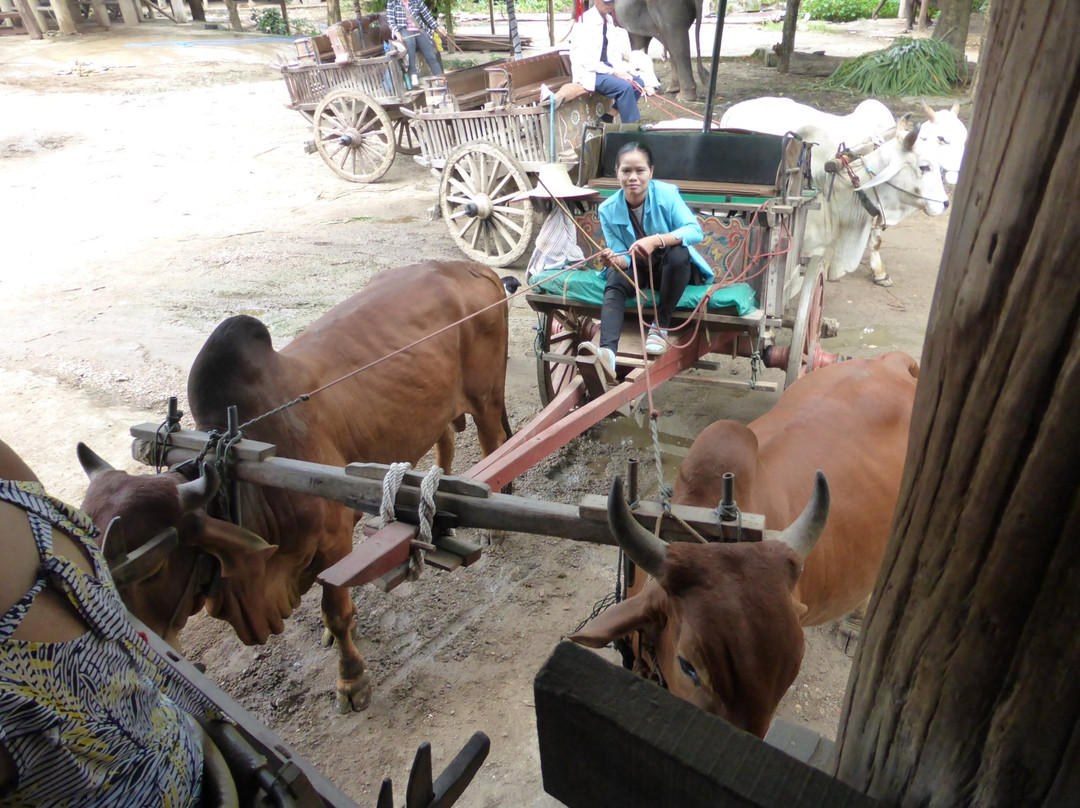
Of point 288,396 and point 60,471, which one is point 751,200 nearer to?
point 288,396

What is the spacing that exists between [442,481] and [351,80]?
32.2 ft

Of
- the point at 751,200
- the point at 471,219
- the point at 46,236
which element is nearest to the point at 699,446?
the point at 751,200

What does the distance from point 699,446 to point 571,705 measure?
1.89 metres

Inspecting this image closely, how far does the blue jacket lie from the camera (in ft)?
14.3

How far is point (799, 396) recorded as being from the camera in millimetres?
3469

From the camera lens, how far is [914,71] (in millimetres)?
→ 13555

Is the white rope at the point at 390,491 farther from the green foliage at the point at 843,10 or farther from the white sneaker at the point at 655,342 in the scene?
the green foliage at the point at 843,10

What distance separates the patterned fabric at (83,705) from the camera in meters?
1.21

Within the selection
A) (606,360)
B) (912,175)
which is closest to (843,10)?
(912,175)

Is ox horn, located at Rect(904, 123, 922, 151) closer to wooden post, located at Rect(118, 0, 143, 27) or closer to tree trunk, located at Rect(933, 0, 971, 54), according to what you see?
tree trunk, located at Rect(933, 0, 971, 54)

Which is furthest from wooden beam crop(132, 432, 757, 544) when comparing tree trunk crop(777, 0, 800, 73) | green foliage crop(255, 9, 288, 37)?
green foliage crop(255, 9, 288, 37)

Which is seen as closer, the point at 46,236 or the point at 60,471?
the point at 60,471

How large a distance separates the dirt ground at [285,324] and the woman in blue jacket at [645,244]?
1026 millimetres

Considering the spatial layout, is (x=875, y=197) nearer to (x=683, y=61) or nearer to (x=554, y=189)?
(x=554, y=189)
